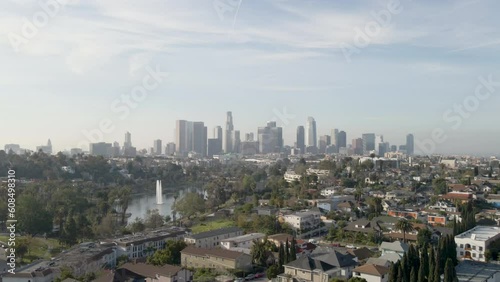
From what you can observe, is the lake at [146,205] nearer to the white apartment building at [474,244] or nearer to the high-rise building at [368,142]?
the white apartment building at [474,244]

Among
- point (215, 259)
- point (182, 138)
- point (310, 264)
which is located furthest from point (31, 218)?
point (182, 138)

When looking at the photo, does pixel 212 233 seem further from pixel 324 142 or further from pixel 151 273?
pixel 324 142

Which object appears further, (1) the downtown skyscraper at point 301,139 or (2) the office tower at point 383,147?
(1) the downtown skyscraper at point 301,139

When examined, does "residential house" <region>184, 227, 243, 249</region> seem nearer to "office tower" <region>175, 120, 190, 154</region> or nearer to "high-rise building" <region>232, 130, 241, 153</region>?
"office tower" <region>175, 120, 190, 154</region>

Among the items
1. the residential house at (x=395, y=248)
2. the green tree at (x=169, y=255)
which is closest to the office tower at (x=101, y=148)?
the green tree at (x=169, y=255)

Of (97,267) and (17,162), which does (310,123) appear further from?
(97,267)

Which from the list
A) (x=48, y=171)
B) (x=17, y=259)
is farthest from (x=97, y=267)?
(x=48, y=171)
